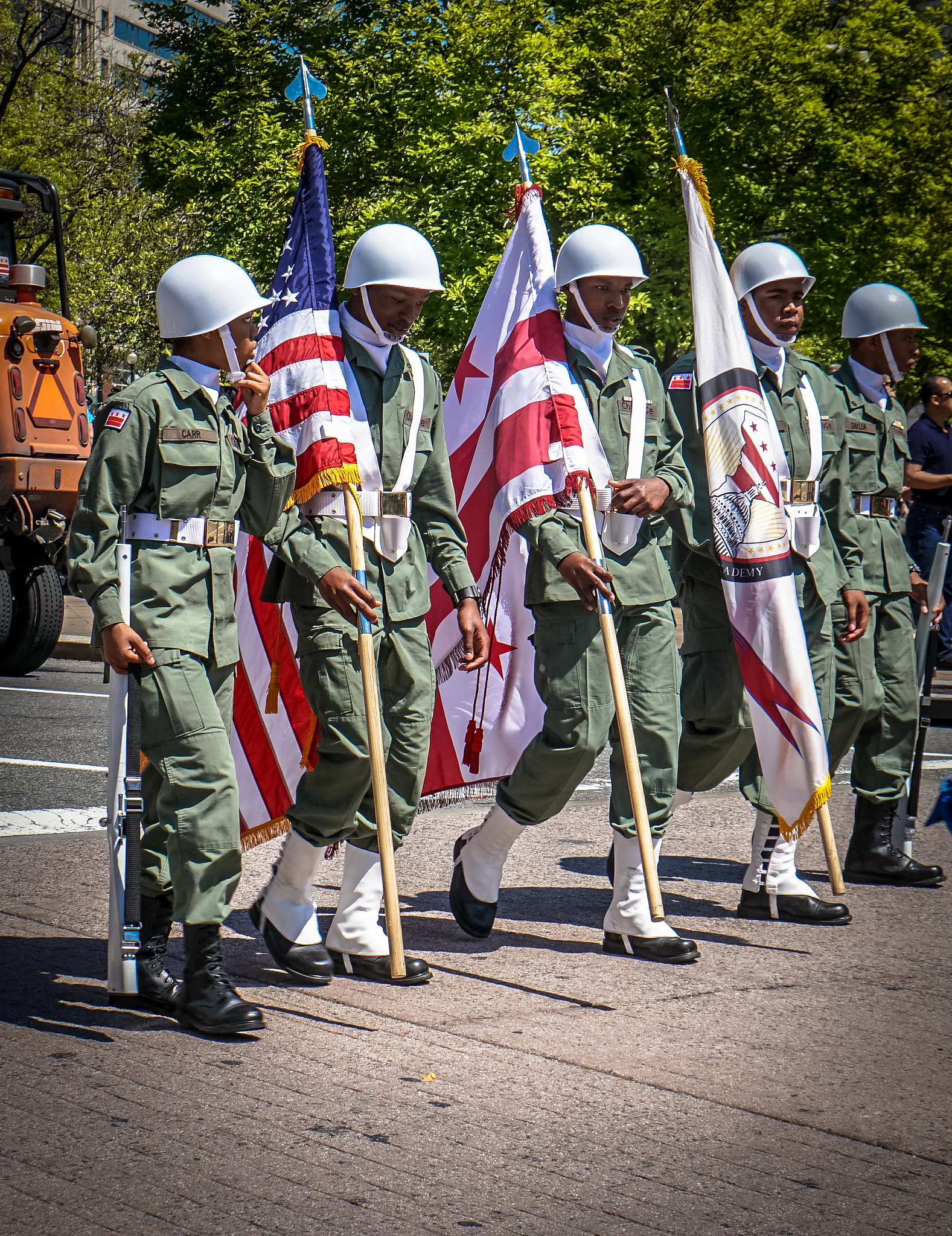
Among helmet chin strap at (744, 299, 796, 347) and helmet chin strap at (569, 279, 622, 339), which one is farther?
helmet chin strap at (744, 299, 796, 347)

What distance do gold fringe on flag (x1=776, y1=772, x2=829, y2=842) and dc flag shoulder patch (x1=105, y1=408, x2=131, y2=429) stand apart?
8.91 feet

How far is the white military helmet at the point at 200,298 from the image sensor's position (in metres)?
4.30

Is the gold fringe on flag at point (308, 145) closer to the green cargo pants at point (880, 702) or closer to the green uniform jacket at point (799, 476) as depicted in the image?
the green uniform jacket at point (799, 476)

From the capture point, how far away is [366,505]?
4.85 meters

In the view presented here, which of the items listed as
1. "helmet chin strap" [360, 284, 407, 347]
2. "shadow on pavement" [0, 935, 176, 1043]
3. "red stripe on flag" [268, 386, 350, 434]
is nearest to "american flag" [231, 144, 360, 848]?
"red stripe on flag" [268, 386, 350, 434]

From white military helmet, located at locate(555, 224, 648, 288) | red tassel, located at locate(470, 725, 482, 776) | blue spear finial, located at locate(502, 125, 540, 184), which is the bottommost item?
red tassel, located at locate(470, 725, 482, 776)

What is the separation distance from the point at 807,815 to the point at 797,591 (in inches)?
34.1

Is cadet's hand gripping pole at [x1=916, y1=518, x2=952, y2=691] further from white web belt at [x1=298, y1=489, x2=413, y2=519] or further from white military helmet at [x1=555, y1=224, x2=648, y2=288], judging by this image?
white web belt at [x1=298, y1=489, x2=413, y2=519]

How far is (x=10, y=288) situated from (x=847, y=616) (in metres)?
9.26

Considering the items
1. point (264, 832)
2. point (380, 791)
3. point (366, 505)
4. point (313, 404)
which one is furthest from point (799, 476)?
point (264, 832)

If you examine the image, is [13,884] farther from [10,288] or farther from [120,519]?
[10,288]

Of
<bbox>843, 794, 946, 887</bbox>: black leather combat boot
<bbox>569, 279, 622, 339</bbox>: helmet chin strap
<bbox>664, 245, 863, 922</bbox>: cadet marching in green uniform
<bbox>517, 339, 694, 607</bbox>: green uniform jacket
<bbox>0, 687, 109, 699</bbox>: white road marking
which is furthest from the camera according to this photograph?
<bbox>0, 687, 109, 699</bbox>: white road marking

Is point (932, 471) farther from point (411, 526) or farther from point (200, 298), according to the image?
point (200, 298)

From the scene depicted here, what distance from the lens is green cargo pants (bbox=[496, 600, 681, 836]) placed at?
5.09 metres
